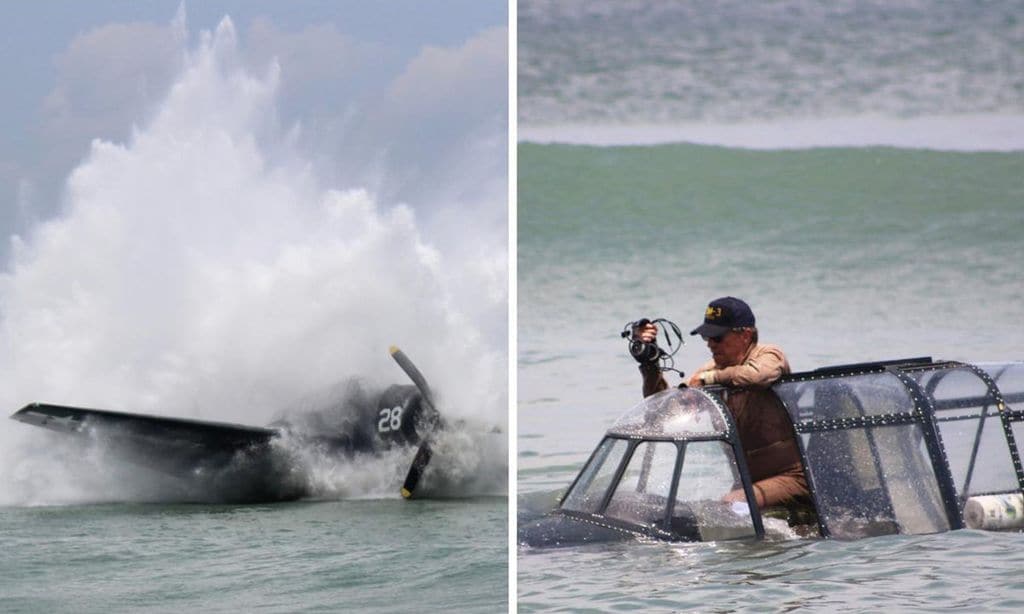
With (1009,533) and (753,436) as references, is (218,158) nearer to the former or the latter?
(753,436)

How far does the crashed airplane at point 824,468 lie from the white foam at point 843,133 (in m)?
4.48

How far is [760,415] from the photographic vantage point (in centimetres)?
552

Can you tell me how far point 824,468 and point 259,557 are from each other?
2500mm

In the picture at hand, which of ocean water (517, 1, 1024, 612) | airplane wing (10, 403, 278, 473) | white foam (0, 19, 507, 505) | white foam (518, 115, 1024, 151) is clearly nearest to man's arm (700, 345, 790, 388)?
white foam (0, 19, 507, 505)

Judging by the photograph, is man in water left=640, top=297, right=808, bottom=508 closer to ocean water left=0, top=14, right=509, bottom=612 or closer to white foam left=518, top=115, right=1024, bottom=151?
ocean water left=0, top=14, right=509, bottom=612

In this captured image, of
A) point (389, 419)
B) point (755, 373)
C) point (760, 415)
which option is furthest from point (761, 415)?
point (389, 419)

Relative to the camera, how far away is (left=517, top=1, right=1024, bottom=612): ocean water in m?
8.67

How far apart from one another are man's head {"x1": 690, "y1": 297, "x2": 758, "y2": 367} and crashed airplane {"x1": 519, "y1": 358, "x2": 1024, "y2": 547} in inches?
8.1

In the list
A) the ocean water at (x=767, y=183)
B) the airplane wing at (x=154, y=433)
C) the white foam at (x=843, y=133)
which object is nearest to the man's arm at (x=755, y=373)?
the ocean water at (x=767, y=183)

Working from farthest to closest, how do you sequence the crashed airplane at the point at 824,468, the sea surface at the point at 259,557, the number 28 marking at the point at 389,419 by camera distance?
the number 28 marking at the point at 389,419 < the sea surface at the point at 259,557 < the crashed airplane at the point at 824,468

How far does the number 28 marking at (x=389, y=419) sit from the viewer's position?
7215mm

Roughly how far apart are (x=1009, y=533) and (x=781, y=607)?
906 mm

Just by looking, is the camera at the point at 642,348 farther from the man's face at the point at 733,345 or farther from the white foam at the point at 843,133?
the white foam at the point at 843,133

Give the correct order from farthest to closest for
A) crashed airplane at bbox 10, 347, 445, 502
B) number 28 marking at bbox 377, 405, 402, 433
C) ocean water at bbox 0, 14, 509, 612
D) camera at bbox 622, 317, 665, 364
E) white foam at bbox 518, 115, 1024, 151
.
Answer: white foam at bbox 518, 115, 1024, 151 < number 28 marking at bbox 377, 405, 402, 433 < crashed airplane at bbox 10, 347, 445, 502 < ocean water at bbox 0, 14, 509, 612 < camera at bbox 622, 317, 665, 364
